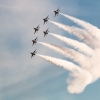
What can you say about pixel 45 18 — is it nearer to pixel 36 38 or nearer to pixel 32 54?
pixel 36 38

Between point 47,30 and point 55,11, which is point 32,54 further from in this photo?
point 55,11

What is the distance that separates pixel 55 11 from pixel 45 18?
7912 mm

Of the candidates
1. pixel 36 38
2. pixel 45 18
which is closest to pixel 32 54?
pixel 36 38

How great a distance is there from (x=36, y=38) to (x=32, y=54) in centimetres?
1171

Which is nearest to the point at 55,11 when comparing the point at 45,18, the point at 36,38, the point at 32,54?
the point at 45,18

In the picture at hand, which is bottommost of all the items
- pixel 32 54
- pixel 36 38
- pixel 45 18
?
pixel 32 54

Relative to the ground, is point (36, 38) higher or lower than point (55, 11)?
lower

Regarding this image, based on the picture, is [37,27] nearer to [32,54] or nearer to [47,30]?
[47,30]

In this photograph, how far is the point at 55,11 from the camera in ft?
492

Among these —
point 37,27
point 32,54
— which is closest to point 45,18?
point 37,27

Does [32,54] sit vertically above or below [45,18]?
below

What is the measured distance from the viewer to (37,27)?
15188cm

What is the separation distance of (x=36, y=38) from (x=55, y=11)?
21430 millimetres

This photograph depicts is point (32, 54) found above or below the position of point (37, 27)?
below
